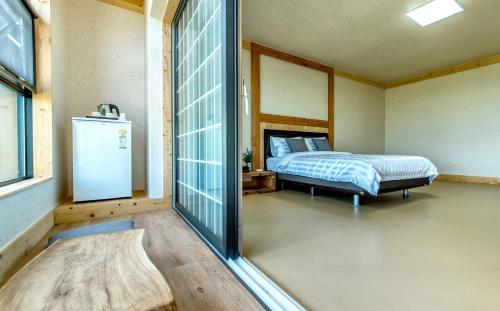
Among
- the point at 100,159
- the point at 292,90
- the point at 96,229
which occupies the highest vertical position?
the point at 292,90

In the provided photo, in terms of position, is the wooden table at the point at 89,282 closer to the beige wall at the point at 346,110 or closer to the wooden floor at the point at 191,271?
the wooden floor at the point at 191,271

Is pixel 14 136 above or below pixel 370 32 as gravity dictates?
below

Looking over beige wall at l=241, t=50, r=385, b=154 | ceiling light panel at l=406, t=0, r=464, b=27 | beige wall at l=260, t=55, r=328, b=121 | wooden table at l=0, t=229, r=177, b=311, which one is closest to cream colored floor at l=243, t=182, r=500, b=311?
wooden table at l=0, t=229, r=177, b=311

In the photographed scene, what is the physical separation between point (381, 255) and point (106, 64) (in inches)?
143

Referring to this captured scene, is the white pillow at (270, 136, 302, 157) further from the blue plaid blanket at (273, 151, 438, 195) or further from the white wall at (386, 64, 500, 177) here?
the white wall at (386, 64, 500, 177)

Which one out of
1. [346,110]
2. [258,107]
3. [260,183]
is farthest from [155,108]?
[346,110]

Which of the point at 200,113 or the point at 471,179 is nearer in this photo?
the point at 200,113

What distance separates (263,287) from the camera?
106 cm

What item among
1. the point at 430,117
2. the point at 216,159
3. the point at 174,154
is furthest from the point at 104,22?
the point at 430,117

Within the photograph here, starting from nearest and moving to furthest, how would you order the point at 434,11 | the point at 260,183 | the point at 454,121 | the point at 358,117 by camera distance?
1. the point at 434,11
2. the point at 260,183
3. the point at 454,121
4. the point at 358,117

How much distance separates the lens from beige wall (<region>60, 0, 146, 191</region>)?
274 cm

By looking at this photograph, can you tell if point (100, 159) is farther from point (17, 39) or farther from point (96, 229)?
point (96, 229)

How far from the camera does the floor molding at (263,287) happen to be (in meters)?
0.94

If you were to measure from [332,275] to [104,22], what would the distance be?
379 cm
